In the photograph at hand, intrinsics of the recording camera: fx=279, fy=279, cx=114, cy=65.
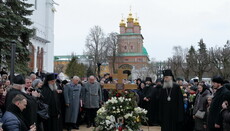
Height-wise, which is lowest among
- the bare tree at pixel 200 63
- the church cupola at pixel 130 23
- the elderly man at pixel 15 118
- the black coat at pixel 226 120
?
the black coat at pixel 226 120

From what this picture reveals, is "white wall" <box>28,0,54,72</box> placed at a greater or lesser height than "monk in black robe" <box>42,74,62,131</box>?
greater

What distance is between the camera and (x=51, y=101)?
27.2 ft

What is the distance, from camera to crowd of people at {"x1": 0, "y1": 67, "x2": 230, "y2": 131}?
598 centimetres

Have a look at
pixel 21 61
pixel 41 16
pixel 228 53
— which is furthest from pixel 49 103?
pixel 228 53

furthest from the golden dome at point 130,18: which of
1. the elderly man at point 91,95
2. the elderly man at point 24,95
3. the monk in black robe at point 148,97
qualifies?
the elderly man at point 24,95

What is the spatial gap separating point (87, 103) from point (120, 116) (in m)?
3.88

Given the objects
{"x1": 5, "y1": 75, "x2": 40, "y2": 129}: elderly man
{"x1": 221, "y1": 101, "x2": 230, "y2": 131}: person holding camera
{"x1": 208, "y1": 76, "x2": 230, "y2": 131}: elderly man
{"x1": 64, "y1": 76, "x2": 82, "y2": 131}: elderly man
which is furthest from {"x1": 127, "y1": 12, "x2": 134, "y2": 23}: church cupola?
{"x1": 5, "y1": 75, "x2": 40, "y2": 129}: elderly man

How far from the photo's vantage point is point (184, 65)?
5634 centimetres

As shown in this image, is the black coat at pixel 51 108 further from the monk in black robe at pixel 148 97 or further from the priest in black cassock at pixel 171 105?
the monk in black robe at pixel 148 97

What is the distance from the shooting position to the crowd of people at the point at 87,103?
598cm

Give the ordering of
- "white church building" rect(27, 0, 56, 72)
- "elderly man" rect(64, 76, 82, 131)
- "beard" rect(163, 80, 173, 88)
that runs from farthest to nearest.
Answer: "white church building" rect(27, 0, 56, 72)
"elderly man" rect(64, 76, 82, 131)
"beard" rect(163, 80, 173, 88)

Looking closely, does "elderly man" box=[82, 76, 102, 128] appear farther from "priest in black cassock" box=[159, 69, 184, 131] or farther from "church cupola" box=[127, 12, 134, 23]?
"church cupola" box=[127, 12, 134, 23]

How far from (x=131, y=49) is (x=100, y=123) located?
82.1 meters

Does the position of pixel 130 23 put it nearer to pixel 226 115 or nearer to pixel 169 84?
pixel 169 84
